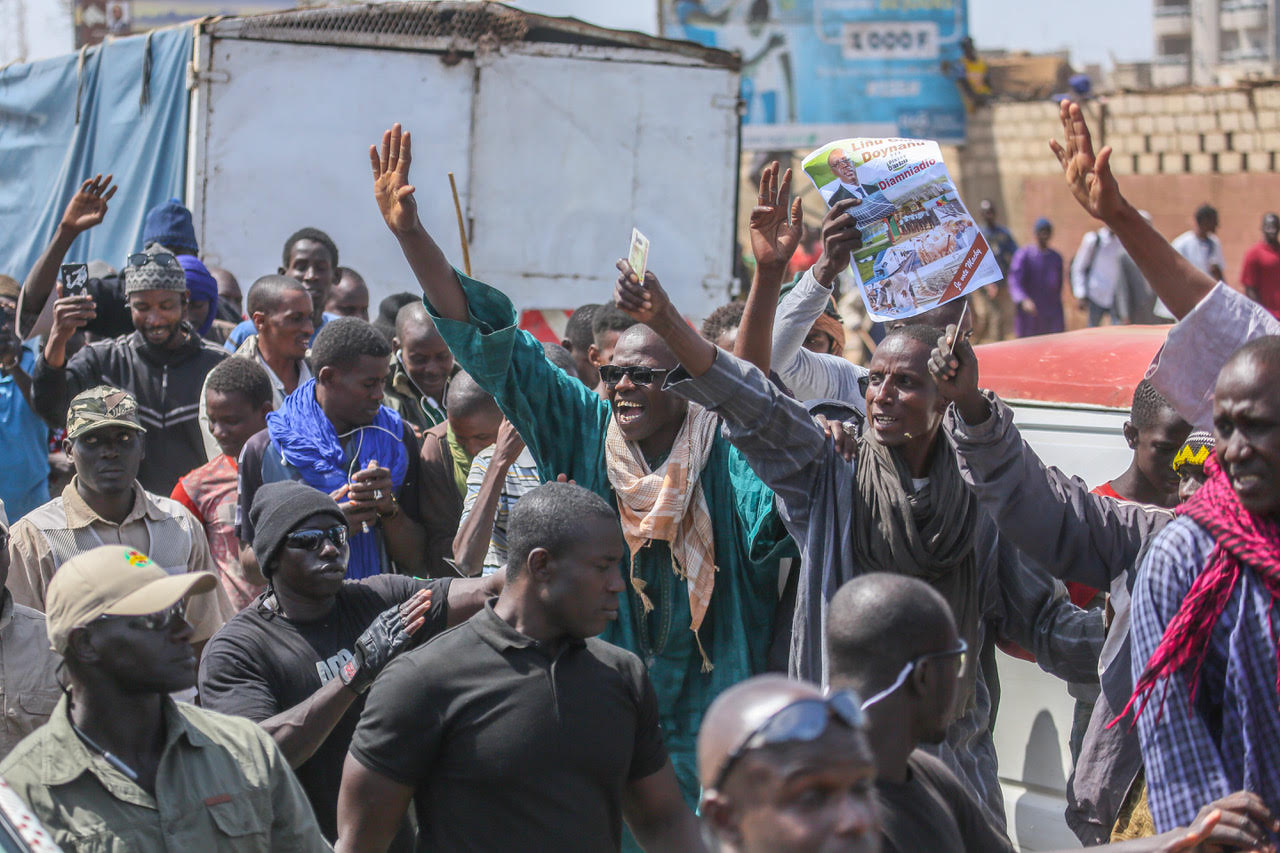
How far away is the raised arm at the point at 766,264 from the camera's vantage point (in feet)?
13.7

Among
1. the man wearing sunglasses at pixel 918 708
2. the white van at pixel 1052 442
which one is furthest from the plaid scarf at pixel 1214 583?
the white van at pixel 1052 442

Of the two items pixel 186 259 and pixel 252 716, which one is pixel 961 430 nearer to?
pixel 252 716

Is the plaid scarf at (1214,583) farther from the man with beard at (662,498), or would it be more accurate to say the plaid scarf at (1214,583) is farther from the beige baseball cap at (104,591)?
the beige baseball cap at (104,591)

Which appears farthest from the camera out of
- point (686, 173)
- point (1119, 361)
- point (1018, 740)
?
point (686, 173)

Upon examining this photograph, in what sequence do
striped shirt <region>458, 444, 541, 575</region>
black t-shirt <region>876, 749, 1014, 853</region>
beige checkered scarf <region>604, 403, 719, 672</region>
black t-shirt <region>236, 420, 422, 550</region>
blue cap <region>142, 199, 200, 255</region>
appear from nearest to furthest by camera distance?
black t-shirt <region>876, 749, 1014, 853</region>, beige checkered scarf <region>604, 403, 719, 672</region>, striped shirt <region>458, 444, 541, 575</region>, black t-shirt <region>236, 420, 422, 550</region>, blue cap <region>142, 199, 200, 255</region>

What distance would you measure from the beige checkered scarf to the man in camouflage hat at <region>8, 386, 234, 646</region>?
55.7 inches

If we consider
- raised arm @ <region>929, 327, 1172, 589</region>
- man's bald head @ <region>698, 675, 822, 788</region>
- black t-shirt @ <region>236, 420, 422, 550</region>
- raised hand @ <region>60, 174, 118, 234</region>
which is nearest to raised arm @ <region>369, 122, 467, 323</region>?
black t-shirt @ <region>236, 420, 422, 550</region>

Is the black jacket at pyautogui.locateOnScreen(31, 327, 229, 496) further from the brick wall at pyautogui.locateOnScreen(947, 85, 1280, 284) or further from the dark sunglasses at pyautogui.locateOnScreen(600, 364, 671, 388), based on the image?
the brick wall at pyautogui.locateOnScreen(947, 85, 1280, 284)

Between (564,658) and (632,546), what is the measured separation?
1055 mm

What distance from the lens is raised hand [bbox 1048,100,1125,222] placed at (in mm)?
3479

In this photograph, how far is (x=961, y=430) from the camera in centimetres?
357

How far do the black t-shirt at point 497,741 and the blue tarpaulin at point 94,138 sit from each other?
7407mm

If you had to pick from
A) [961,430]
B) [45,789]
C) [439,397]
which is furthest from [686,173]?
[45,789]

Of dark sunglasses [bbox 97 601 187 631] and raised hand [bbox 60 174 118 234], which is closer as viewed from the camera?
dark sunglasses [bbox 97 601 187 631]
